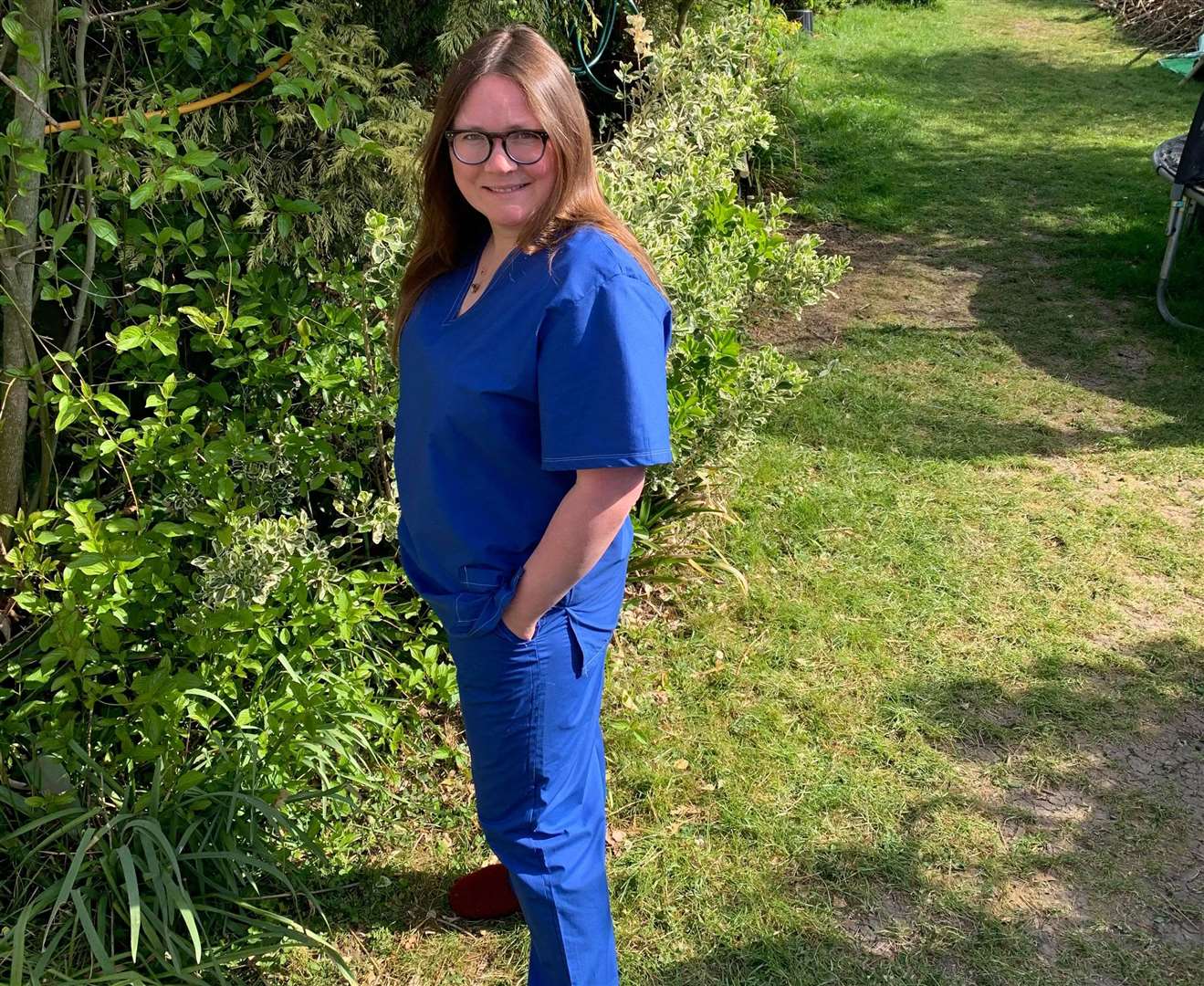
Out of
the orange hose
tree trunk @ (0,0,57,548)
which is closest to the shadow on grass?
the orange hose

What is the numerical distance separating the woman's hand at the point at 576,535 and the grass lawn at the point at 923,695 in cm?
124

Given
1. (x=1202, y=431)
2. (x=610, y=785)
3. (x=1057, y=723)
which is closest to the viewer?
(x=610, y=785)

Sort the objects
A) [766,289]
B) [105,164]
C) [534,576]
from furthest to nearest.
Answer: [766,289] → [105,164] → [534,576]

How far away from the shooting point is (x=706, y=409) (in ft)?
12.3

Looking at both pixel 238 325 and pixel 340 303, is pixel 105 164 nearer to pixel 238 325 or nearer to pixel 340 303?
pixel 238 325

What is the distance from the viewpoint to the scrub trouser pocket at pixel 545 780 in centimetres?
204

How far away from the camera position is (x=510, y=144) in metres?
1.85

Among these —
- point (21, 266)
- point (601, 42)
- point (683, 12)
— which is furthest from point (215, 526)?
point (683, 12)

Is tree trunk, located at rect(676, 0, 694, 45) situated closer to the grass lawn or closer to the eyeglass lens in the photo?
the grass lawn

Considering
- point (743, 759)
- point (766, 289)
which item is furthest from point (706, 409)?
point (743, 759)

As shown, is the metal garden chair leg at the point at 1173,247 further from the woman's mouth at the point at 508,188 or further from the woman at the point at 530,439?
the woman's mouth at the point at 508,188

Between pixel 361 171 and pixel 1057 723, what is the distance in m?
2.78

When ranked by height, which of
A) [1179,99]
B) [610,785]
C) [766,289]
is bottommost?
[610,785]

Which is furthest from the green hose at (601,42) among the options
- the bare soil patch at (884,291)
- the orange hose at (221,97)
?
the orange hose at (221,97)
